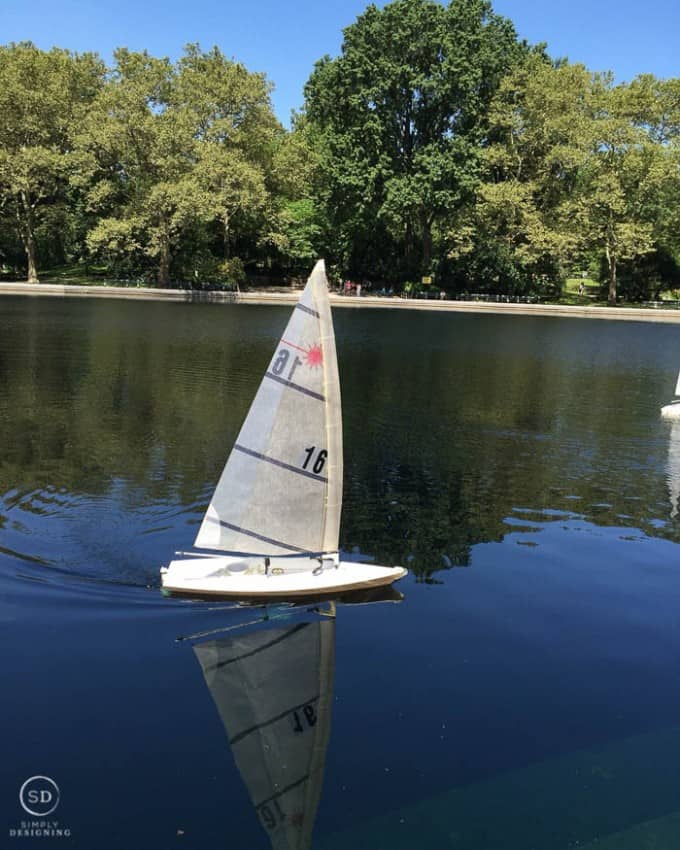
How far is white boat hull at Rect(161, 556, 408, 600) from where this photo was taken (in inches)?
476

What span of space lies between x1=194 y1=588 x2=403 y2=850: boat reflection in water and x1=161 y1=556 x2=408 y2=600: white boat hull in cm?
51

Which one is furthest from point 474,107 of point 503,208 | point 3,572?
point 3,572

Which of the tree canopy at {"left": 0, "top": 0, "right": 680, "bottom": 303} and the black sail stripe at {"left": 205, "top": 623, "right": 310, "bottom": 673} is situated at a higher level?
the tree canopy at {"left": 0, "top": 0, "right": 680, "bottom": 303}

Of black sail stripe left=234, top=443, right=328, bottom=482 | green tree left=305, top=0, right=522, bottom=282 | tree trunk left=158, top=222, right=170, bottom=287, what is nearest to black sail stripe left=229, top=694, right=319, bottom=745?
black sail stripe left=234, top=443, right=328, bottom=482

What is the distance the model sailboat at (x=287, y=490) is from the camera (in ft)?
37.8

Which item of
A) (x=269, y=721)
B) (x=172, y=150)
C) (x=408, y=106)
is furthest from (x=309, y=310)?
(x=408, y=106)

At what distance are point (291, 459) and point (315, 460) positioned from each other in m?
A: 0.38

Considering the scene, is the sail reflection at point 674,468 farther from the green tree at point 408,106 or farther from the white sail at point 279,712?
the green tree at point 408,106

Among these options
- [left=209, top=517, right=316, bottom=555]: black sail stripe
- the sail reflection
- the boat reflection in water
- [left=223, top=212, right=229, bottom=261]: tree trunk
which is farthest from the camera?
[left=223, top=212, right=229, bottom=261]: tree trunk

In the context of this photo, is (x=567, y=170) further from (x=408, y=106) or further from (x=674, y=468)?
(x=674, y=468)

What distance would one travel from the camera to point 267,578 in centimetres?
1243

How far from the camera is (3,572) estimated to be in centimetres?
1307

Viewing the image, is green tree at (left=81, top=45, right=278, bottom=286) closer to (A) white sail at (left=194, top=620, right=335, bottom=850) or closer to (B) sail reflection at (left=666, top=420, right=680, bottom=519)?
(B) sail reflection at (left=666, top=420, right=680, bottom=519)

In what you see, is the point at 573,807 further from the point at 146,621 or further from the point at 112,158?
the point at 112,158
